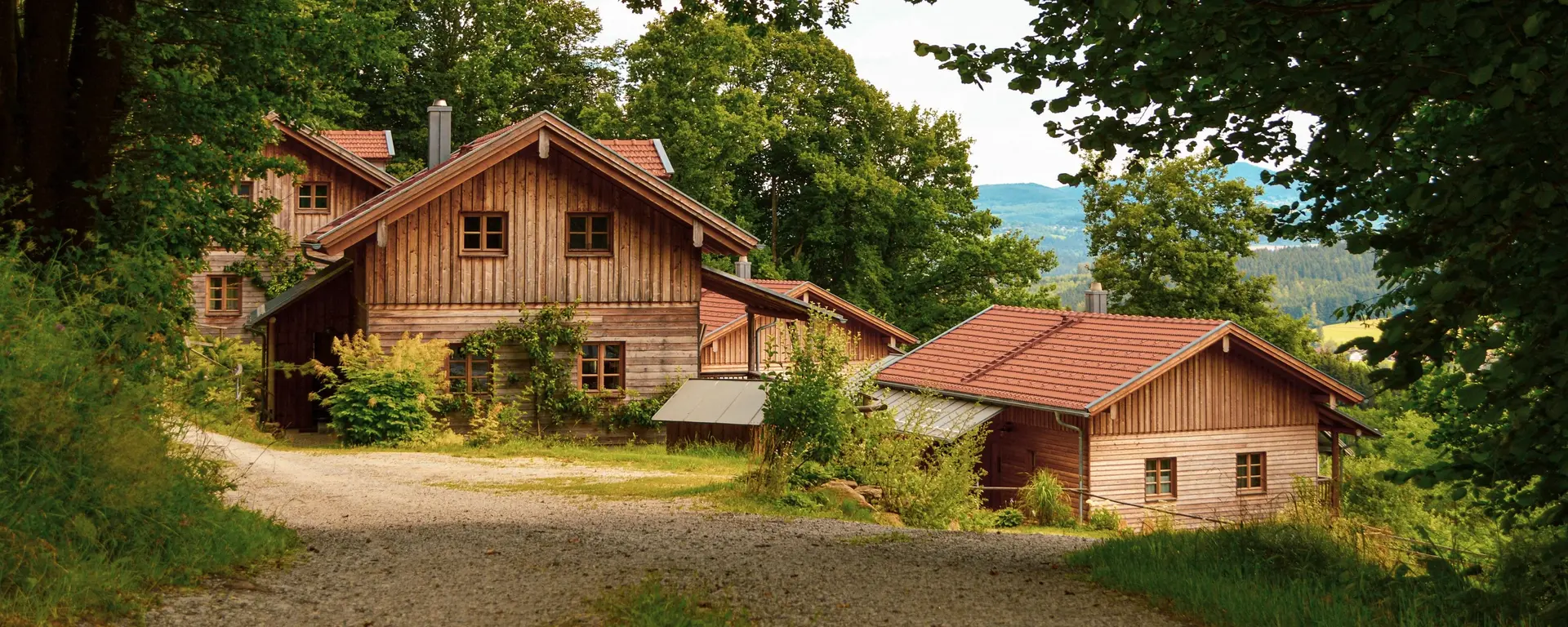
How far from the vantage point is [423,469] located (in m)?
17.9

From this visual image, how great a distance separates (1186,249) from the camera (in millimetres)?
44656

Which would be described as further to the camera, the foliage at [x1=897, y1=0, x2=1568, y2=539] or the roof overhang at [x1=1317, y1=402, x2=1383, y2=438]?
the roof overhang at [x1=1317, y1=402, x2=1383, y2=438]

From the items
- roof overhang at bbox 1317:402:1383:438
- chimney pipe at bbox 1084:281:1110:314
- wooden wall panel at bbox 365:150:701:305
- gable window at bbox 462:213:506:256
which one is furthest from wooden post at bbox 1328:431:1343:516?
gable window at bbox 462:213:506:256

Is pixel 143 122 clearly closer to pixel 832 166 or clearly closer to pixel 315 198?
pixel 315 198

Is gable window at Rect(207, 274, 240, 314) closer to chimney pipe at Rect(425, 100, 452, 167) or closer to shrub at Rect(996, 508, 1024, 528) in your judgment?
chimney pipe at Rect(425, 100, 452, 167)

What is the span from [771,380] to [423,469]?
522 cm

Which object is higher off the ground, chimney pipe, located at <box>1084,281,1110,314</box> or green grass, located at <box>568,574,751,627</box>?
chimney pipe, located at <box>1084,281,1110,314</box>

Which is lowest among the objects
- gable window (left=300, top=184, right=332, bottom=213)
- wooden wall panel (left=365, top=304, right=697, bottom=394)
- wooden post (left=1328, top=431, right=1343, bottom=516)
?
wooden post (left=1328, top=431, right=1343, bottom=516)

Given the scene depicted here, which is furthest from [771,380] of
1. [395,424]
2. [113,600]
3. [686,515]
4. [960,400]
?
[960,400]

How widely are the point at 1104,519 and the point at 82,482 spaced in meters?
20.4

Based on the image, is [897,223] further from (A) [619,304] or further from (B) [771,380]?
(B) [771,380]

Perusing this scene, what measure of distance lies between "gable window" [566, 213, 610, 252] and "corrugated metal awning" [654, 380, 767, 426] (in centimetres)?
328

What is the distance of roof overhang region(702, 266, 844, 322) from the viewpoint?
2530 centimetres

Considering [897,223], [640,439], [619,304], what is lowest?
[640,439]
